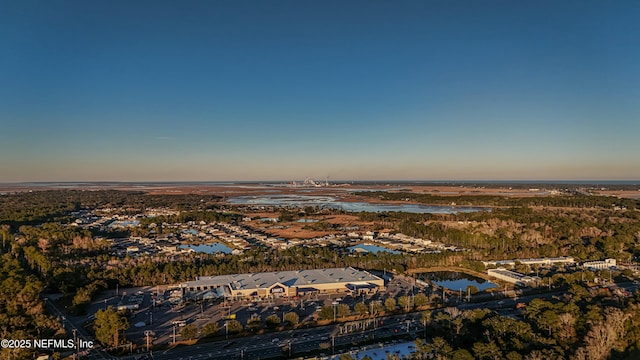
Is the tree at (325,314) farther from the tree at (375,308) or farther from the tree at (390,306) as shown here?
the tree at (390,306)

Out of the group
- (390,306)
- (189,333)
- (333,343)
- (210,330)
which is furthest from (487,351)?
(189,333)

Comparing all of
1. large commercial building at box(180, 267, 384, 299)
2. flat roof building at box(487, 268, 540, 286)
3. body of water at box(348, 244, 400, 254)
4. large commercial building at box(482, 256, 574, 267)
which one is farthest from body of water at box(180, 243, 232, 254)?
large commercial building at box(482, 256, 574, 267)

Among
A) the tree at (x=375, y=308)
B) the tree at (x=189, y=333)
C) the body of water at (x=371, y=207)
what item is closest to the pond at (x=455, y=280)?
the tree at (x=375, y=308)

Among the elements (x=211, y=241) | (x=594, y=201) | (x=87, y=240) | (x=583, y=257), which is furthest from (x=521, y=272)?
(x=594, y=201)

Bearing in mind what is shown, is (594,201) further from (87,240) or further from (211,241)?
(87,240)

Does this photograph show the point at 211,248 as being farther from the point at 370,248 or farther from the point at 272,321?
the point at 272,321
